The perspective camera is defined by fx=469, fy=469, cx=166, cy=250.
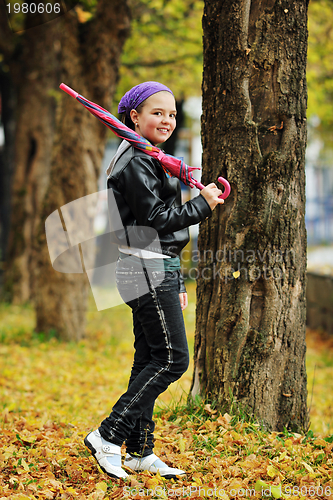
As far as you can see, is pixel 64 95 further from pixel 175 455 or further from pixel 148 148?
pixel 175 455

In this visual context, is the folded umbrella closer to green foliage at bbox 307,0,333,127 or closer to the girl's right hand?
the girl's right hand

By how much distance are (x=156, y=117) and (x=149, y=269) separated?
815 millimetres

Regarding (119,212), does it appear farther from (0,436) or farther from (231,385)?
(0,436)

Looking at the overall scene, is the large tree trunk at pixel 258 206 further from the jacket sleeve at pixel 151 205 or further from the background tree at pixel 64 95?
the background tree at pixel 64 95

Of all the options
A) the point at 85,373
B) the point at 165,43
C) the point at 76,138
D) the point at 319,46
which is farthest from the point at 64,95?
the point at 319,46

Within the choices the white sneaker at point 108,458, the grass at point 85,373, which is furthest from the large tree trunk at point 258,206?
the white sneaker at point 108,458

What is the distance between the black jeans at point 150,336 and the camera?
2.49 m

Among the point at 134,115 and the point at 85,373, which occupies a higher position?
the point at 134,115

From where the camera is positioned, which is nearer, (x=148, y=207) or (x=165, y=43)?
(x=148, y=207)

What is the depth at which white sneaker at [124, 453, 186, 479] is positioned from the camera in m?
2.56

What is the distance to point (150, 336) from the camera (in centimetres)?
Result: 254

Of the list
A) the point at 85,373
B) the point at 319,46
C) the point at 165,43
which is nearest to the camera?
the point at 85,373

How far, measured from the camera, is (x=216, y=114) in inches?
119

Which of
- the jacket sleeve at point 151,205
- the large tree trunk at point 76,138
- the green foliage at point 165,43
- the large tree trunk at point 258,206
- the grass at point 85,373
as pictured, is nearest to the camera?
the jacket sleeve at point 151,205
